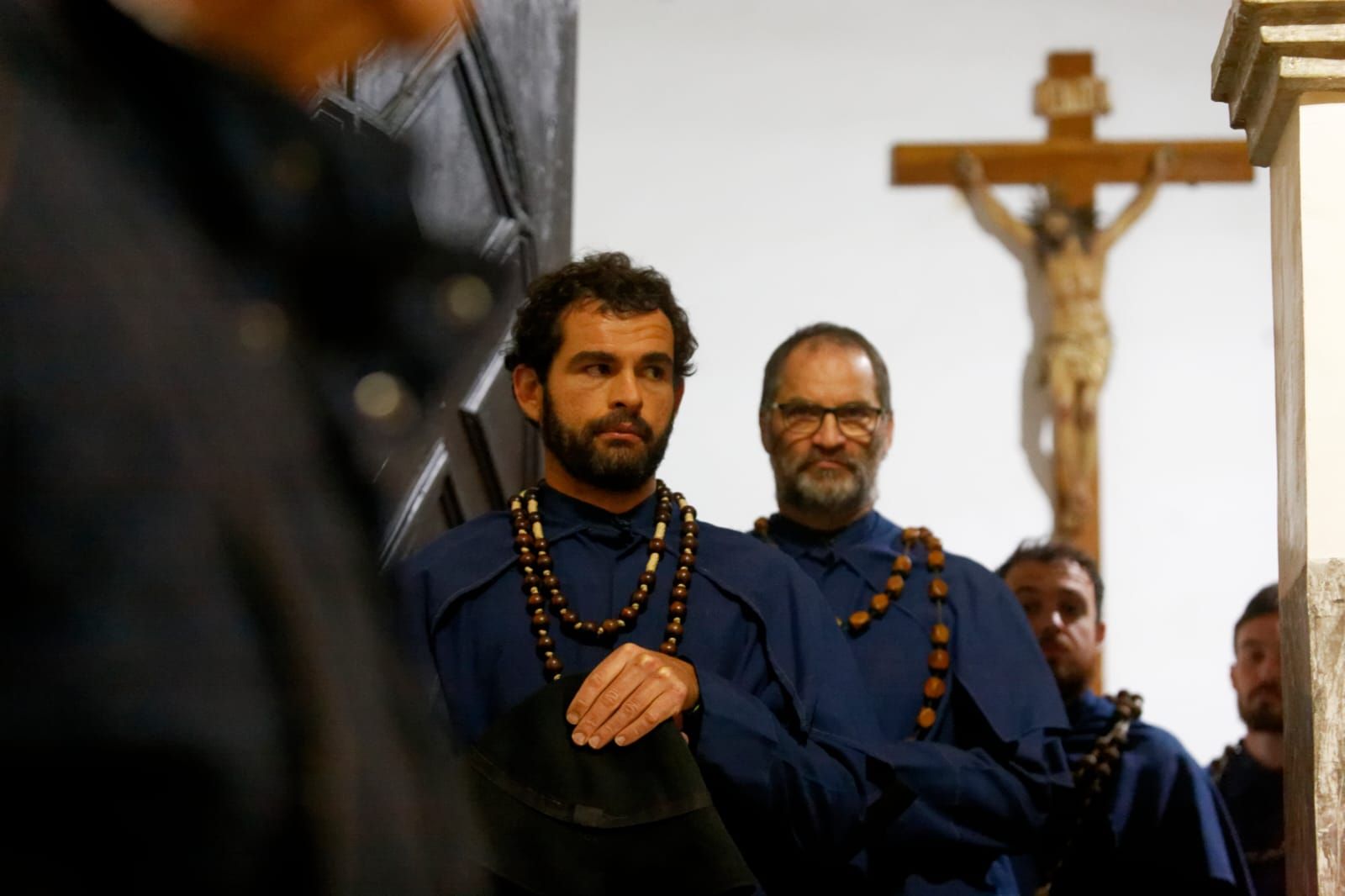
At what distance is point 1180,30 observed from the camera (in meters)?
6.66

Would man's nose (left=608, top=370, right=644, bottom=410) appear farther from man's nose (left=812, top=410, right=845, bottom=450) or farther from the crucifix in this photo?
the crucifix

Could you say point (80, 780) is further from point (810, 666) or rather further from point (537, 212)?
point (537, 212)

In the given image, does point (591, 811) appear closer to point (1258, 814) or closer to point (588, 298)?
point (588, 298)

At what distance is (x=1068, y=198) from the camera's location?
658 centimetres

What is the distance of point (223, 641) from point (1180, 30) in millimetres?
6438

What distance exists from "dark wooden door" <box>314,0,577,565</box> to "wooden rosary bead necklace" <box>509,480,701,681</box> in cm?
68

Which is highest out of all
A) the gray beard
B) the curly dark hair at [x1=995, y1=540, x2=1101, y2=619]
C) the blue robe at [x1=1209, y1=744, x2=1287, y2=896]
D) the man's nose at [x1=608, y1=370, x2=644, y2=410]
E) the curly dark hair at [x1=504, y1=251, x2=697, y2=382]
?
the curly dark hair at [x1=504, y1=251, x2=697, y2=382]

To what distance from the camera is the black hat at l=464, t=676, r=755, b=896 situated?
213 centimetres

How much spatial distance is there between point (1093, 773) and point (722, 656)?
1153mm

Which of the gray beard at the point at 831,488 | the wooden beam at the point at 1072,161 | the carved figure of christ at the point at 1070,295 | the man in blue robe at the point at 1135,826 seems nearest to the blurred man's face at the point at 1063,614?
the man in blue robe at the point at 1135,826

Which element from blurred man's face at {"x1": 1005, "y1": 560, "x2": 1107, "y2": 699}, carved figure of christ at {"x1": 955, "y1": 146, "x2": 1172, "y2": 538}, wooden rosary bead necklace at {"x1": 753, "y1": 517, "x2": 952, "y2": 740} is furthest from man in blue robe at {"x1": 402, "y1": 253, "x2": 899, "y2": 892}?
carved figure of christ at {"x1": 955, "y1": 146, "x2": 1172, "y2": 538}

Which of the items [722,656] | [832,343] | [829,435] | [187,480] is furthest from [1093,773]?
[187,480]

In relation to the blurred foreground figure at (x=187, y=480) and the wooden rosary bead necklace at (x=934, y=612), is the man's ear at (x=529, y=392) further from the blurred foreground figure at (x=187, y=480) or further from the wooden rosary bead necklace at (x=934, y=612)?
the blurred foreground figure at (x=187, y=480)

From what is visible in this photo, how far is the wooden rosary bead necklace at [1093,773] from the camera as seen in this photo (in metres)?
3.67
